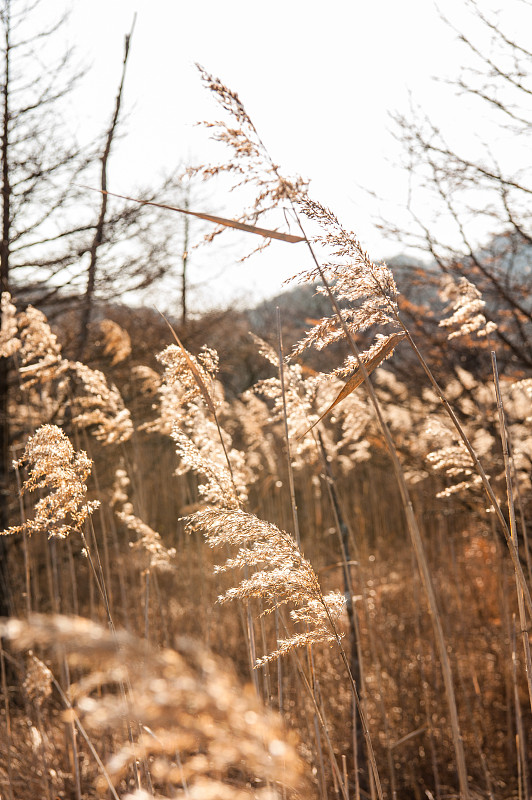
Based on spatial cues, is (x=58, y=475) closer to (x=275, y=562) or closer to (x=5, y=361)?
(x=275, y=562)

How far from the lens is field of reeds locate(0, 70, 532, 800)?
94 centimetres

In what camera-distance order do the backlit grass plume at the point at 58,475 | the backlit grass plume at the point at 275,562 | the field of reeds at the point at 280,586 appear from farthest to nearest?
the backlit grass plume at the point at 58,475, the backlit grass plume at the point at 275,562, the field of reeds at the point at 280,586

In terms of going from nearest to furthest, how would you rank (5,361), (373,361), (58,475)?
(373,361), (58,475), (5,361)

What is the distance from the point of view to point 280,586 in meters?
1.35

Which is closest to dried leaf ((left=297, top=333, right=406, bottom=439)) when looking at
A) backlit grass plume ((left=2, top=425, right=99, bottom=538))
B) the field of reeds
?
the field of reeds

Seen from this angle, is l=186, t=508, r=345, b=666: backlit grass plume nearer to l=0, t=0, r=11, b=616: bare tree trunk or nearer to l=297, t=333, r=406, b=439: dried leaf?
l=297, t=333, r=406, b=439: dried leaf

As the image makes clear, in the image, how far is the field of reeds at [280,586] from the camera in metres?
0.94

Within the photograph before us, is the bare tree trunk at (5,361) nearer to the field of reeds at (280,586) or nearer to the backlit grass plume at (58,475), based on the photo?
the field of reeds at (280,586)

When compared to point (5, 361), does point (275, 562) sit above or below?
below

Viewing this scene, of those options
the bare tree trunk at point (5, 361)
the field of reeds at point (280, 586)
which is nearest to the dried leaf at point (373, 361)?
the field of reeds at point (280, 586)

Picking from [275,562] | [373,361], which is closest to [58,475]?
[275,562]

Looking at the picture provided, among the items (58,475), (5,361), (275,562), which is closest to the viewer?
(275,562)

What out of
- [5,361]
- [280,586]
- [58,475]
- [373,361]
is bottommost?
A: [280,586]

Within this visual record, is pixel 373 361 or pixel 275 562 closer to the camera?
pixel 275 562
